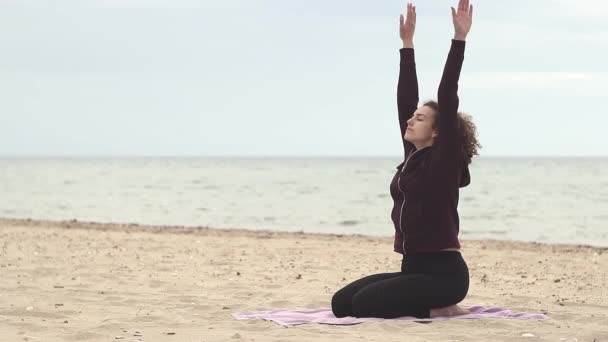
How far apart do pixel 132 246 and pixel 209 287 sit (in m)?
4.65

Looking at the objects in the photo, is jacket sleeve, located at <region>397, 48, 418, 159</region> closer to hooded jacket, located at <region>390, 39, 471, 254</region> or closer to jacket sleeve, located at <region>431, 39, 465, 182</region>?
hooded jacket, located at <region>390, 39, 471, 254</region>

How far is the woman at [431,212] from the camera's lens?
5840 mm

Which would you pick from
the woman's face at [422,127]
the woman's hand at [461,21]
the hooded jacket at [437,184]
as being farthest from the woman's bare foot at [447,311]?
the woman's hand at [461,21]

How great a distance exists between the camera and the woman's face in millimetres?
6086

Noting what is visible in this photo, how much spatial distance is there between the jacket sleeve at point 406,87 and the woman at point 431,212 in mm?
319

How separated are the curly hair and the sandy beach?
1.28 meters

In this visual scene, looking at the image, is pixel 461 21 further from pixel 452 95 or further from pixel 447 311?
pixel 447 311

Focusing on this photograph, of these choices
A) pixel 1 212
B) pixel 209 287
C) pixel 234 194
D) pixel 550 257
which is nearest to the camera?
pixel 209 287

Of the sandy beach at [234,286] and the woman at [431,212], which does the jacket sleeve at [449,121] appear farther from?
the sandy beach at [234,286]

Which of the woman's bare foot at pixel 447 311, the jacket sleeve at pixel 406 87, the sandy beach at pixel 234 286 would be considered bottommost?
the sandy beach at pixel 234 286

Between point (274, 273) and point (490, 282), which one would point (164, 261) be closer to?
point (274, 273)

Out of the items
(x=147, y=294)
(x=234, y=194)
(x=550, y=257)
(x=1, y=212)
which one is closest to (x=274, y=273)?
(x=147, y=294)

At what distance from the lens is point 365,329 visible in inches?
232

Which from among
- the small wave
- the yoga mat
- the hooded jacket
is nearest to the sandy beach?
the yoga mat
